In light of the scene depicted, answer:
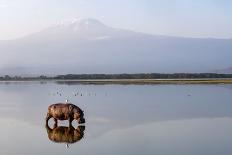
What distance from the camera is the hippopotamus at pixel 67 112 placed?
2644 cm

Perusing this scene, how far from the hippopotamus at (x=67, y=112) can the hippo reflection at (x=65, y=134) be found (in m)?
0.60

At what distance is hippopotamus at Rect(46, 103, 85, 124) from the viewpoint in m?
26.4

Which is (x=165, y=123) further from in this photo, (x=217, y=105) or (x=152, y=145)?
(x=217, y=105)

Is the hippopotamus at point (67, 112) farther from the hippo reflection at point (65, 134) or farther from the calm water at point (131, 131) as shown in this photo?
the hippo reflection at point (65, 134)

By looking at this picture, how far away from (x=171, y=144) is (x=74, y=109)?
313 inches

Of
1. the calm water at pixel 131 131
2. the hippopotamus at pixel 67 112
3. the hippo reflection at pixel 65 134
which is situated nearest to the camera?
the calm water at pixel 131 131

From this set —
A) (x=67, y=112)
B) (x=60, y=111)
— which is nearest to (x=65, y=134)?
(x=67, y=112)

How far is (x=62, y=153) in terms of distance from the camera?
59.5 ft

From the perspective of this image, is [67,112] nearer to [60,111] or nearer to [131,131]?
[60,111]

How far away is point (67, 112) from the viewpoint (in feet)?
88.1

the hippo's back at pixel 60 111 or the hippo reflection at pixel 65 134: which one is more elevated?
the hippo's back at pixel 60 111

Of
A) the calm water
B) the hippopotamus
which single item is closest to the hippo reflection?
the calm water

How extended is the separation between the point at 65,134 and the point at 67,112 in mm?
3625

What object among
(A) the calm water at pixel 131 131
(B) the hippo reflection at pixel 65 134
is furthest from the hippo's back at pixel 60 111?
(B) the hippo reflection at pixel 65 134
